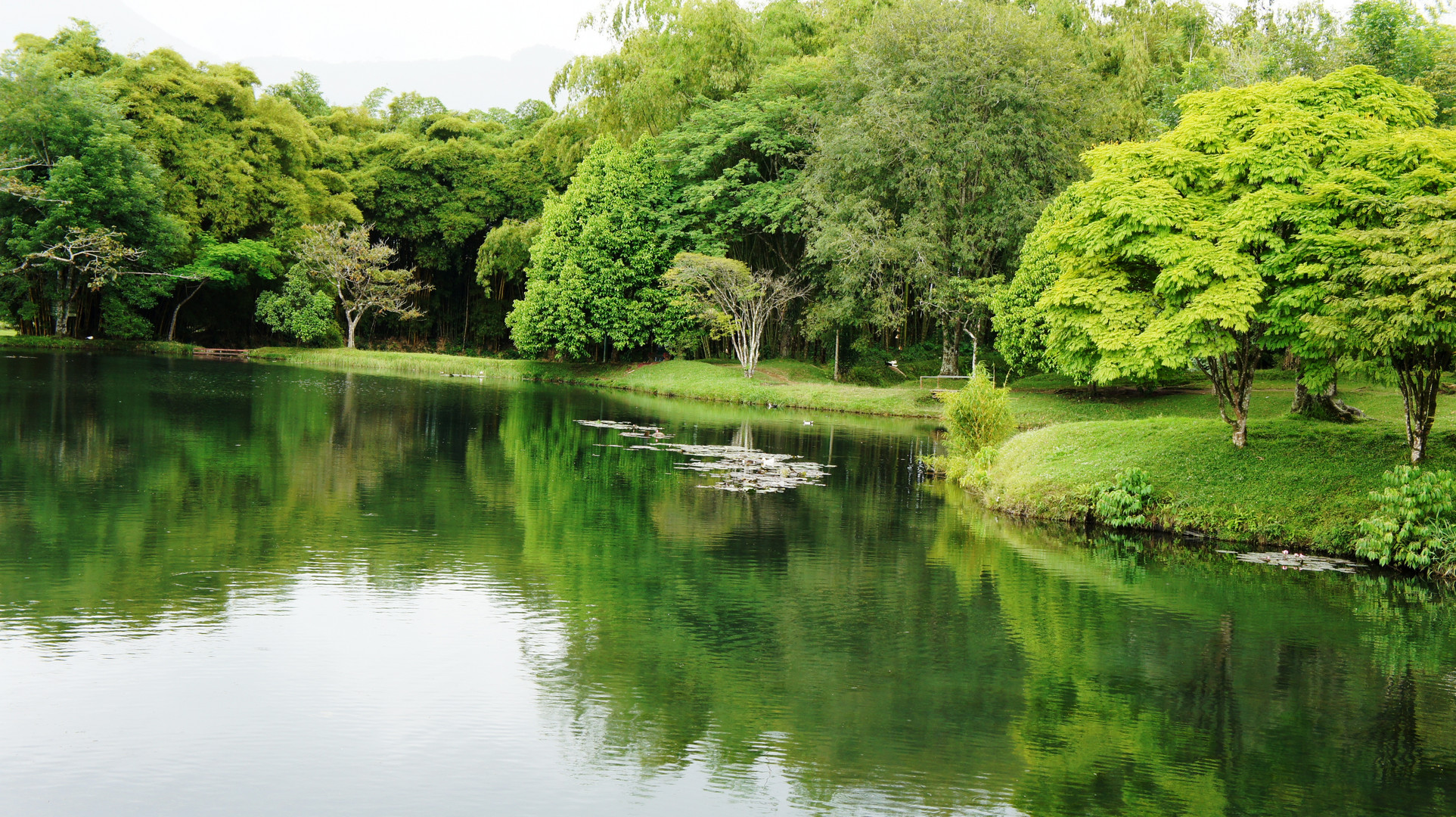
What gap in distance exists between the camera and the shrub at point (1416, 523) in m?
13.7

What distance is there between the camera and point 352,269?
57.8 m

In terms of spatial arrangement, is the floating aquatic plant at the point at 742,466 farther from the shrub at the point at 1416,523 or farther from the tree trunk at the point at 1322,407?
the shrub at the point at 1416,523

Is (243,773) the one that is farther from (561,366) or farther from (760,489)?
(561,366)

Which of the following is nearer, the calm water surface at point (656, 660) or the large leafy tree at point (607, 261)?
the calm water surface at point (656, 660)

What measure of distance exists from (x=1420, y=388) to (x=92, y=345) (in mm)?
55389

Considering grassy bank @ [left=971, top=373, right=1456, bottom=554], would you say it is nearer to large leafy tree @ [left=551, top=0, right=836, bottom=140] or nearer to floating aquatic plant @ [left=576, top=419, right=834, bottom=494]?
floating aquatic plant @ [left=576, top=419, right=834, bottom=494]

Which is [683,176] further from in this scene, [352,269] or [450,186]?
[450,186]

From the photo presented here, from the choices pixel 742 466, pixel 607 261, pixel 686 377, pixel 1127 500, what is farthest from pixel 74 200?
pixel 1127 500

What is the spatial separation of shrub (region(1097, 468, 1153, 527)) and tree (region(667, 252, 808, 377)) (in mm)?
29984

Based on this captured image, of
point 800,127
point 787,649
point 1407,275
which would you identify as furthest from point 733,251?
point 787,649

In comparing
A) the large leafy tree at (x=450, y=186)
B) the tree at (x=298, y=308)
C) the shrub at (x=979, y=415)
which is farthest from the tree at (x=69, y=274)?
the shrub at (x=979, y=415)

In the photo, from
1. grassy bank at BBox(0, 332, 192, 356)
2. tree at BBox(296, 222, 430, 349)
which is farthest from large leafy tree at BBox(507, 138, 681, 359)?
grassy bank at BBox(0, 332, 192, 356)

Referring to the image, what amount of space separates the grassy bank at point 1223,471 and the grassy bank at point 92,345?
47.4 meters

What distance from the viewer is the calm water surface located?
6.55 m
